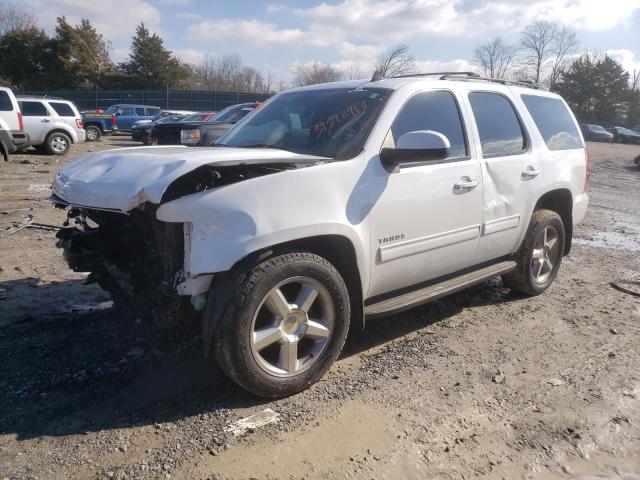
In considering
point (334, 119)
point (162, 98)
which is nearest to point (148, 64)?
point (162, 98)

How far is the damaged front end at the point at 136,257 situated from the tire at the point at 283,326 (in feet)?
1.28

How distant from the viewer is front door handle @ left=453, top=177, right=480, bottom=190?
3760 millimetres

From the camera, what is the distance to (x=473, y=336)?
4078mm

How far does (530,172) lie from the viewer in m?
4.50

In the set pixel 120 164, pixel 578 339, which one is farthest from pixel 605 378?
pixel 120 164

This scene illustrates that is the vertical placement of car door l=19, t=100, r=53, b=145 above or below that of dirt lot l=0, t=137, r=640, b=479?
above

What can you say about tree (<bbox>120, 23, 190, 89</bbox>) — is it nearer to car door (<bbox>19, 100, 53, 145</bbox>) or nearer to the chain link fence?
the chain link fence

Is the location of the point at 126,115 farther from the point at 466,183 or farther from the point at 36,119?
the point at 466,183

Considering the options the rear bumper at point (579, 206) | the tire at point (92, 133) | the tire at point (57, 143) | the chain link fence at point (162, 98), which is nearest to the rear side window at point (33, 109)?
the tire at point (57, 143)

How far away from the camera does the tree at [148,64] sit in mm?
49938

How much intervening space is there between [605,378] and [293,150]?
2623 mm

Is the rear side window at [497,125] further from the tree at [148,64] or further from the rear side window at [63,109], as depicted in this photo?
the tree at [148,64]

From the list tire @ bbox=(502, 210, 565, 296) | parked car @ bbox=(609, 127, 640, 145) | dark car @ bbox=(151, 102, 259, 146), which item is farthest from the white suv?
parked car @ bbox=(609, 127, 640, 145)

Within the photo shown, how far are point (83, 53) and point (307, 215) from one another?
52.1 meters
